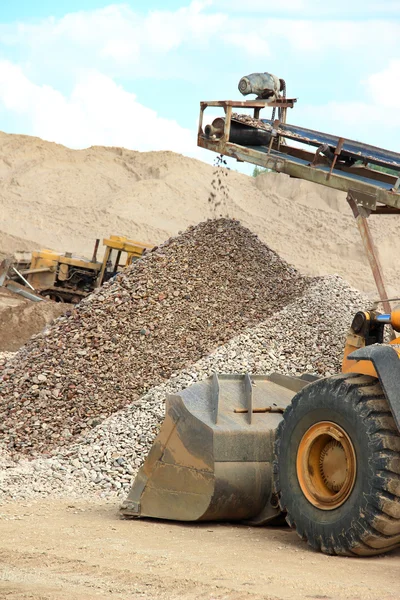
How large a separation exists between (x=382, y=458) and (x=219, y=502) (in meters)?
1.40

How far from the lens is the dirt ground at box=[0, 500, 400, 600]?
4109 mm

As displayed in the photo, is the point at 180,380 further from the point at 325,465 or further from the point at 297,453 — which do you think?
the point at 325,465

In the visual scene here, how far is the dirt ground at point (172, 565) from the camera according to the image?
4.11 m

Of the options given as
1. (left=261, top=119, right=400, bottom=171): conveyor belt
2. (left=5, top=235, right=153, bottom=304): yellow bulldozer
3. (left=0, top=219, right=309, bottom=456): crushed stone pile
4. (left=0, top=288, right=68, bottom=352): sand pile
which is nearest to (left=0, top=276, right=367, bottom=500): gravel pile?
(left=0, top=219, right=309, bottom=456): crushed stone pile

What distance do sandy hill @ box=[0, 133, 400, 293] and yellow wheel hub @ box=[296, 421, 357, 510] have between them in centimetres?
3010

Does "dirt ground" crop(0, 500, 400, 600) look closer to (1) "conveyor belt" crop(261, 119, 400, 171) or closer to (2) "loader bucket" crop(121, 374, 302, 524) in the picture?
(2) "loader bucket" crop(121, 374, 302, 524)

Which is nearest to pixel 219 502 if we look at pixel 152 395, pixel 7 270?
pixel 152 395

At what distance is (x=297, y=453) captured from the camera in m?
5.10

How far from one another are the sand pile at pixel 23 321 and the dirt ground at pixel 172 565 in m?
11.2

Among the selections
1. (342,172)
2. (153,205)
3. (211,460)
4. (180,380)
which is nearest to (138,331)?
(180,380)

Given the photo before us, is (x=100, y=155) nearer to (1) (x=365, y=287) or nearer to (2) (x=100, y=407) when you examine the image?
(1) (x=365, y=287)

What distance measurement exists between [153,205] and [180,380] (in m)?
35.0

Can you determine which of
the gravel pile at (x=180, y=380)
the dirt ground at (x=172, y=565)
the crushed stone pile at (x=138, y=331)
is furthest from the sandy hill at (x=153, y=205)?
the dirt ground at (x=172, y=565)

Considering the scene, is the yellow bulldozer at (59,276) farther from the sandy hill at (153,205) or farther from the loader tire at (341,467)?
the loader tire at (341,467)
